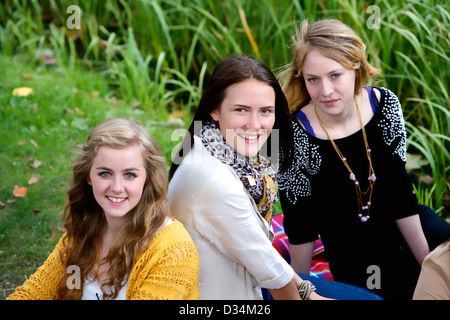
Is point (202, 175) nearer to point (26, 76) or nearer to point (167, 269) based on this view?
point (167, 269)

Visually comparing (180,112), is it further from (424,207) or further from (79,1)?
(424,207)

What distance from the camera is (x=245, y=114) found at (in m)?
2.40

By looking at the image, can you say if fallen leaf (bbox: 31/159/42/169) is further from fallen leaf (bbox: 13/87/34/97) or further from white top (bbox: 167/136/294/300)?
white top (bbox: 167/136/294/300)

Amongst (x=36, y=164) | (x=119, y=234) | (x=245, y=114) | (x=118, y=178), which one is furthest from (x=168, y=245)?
(x=36, y=164)

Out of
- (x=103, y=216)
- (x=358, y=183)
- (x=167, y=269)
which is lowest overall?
(x=167, y=269)

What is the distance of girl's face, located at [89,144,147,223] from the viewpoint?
225cm

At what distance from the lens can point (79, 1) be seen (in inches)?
227

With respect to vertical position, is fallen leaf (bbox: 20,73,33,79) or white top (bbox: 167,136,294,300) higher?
fallen leaf (bbox: 20,73,33,79)

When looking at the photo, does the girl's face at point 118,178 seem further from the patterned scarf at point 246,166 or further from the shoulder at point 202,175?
the patterned scarf at point 246,166

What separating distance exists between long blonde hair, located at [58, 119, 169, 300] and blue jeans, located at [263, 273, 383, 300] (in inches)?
26.0

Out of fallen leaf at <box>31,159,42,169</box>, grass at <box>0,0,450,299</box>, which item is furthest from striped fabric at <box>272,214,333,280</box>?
fallen leaf at <box>31,159,42,169</box>

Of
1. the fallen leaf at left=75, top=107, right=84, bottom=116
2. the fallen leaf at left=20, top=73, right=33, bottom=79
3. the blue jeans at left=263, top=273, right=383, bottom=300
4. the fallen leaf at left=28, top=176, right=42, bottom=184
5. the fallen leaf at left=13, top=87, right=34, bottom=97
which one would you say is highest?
the fallen leaf at left=20, top=73, right=33, bottom=79

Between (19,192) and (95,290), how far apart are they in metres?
1.67

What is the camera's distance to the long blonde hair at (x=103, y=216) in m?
2.23
